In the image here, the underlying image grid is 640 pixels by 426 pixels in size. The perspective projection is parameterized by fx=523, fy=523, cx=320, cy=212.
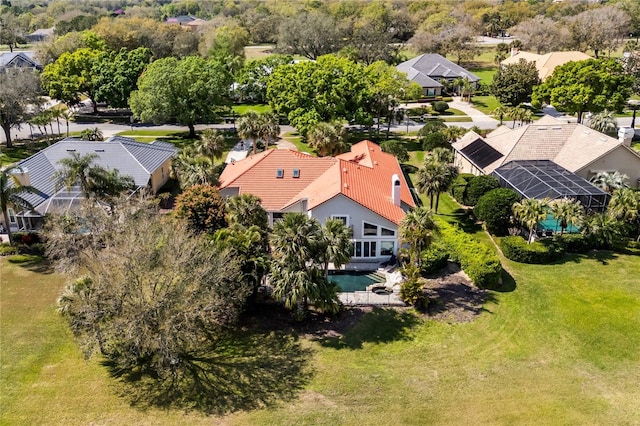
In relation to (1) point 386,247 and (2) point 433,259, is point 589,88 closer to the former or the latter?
(2) point 433,259

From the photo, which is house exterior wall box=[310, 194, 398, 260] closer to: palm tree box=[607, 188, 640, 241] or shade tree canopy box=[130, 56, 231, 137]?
palm tree box=[607, 188, 640, 241]

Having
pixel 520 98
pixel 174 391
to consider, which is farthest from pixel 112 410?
pixel 520 98

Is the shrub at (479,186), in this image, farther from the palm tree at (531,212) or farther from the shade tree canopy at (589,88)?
the shade tree canopy at (589,88)

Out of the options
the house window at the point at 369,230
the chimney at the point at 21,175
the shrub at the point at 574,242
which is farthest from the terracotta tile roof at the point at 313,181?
the chimney at the point at 21,175

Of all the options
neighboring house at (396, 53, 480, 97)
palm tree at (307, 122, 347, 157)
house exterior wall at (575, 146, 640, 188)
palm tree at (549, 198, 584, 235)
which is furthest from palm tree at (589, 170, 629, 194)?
neighboring house at (396, 53, 480, 97)

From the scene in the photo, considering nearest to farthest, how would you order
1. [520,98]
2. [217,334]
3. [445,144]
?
[217,334], [445,144], [520,98]

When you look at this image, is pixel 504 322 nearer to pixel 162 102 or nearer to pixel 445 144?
pixel 445 144
